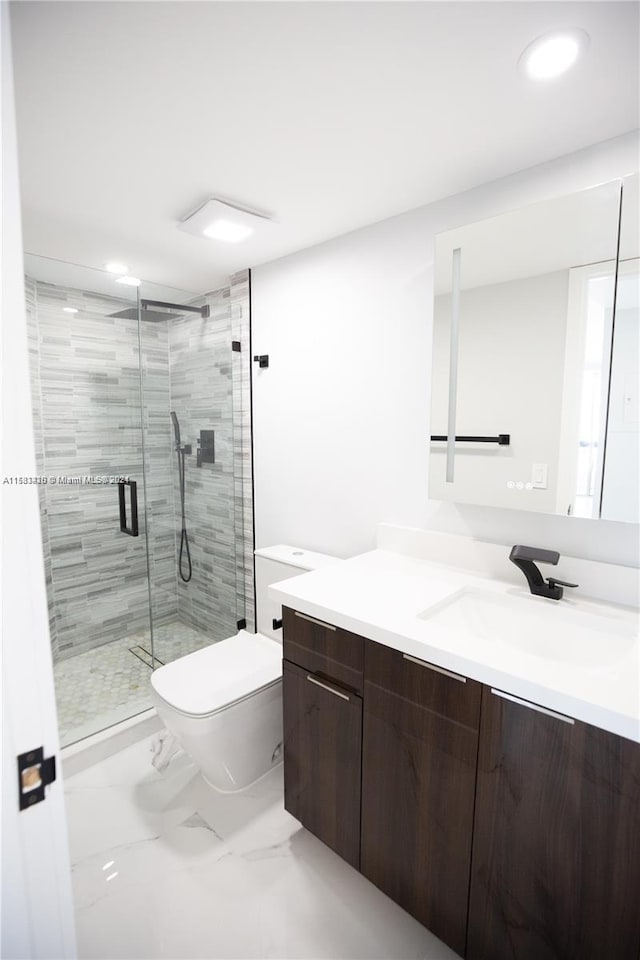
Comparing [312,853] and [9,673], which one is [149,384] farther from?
[312,853]

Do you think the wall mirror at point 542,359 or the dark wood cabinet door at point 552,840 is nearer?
the dark wood cabinet door at point 552,840

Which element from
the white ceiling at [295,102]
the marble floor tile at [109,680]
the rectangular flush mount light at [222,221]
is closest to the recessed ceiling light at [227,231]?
the rectangular flush mount light at [222,221]

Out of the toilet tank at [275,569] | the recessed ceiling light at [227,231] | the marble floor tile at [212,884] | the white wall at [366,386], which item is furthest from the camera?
the toilet tank at [275,569]

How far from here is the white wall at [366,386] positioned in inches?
59.6

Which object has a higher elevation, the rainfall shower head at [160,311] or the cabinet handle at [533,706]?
the rainfall shower head at [160,311]

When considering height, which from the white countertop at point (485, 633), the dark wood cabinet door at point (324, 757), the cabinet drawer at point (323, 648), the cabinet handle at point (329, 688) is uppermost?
the white countertop at point (485, 633)

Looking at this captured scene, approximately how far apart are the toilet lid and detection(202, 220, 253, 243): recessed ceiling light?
184cm

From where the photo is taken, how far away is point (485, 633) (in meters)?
1.44

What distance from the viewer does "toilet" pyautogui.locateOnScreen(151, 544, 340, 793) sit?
65.8 inches

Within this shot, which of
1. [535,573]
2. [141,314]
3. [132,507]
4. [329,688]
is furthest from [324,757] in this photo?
[141,314]

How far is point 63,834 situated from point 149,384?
2.15 meters

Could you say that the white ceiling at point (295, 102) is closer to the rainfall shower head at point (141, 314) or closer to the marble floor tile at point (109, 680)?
the rainfall shower head at point (141, 314)

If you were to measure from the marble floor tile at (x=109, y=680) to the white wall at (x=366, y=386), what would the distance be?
787 mm

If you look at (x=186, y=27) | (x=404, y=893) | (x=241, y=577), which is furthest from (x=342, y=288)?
(x=404, y=893)
